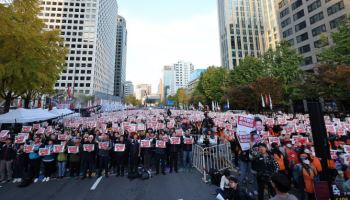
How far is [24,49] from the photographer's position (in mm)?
13773

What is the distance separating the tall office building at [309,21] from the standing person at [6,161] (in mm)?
44999

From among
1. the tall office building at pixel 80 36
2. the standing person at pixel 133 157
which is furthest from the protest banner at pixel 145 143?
the tall office building at pixel 80 36

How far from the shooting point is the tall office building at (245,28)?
87375 mm

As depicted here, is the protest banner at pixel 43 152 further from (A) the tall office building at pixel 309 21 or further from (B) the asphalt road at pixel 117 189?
(A) the tall office building at pixel 309 21

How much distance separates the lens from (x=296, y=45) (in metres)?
46.8

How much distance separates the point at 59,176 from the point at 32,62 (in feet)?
33.6

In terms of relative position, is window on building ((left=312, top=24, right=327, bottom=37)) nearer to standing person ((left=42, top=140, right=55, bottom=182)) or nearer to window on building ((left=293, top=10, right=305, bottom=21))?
window on building ((left=293, top=10, right=305, bottom=21))

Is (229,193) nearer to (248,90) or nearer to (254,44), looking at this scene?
(248,90)

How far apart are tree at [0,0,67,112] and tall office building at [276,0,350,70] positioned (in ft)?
141

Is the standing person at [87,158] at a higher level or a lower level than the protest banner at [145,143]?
lower

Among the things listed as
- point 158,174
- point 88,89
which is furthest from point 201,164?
point 88,89

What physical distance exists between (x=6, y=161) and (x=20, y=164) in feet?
1.86

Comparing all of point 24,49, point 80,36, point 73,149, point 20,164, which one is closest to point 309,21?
point 24,49

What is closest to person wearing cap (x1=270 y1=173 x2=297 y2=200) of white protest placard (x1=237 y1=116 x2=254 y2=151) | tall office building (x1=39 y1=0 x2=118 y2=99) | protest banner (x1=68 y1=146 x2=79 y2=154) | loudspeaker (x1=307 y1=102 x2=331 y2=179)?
loudspeaker (x1=307 y1=102 x2=331 y2=179)
